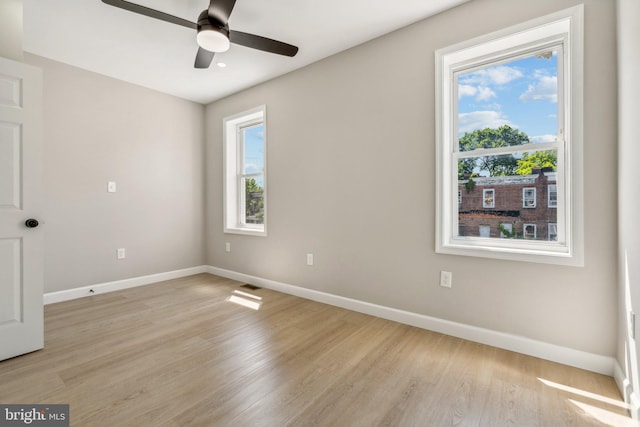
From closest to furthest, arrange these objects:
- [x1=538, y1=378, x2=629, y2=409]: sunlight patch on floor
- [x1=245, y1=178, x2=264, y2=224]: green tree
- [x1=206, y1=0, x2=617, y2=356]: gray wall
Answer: [x1=538, y1=378, x2=629, y2=409]: sunlight patch on floor, [x1=206, y1=0, x2=617, y2=356]: gray wall, [x1=245, y1=178, x2=264, y2=224]: green tree

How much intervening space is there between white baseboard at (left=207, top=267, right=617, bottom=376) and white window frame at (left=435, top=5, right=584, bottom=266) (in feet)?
1.84

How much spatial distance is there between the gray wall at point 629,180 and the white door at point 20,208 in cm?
356

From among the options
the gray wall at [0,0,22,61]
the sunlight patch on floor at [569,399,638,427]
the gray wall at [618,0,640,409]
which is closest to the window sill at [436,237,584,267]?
the gray wall at [618,0,640,409]

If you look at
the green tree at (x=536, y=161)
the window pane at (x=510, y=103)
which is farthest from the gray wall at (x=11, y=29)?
the green tree at (x=536, y=161)

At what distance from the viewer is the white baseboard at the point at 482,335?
71.8 inches

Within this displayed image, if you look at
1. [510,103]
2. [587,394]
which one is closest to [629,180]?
[510,103]

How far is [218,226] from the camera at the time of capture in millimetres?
4328

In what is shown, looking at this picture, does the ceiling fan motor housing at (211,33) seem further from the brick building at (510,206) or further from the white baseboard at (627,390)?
the white baseboard at (627,390)

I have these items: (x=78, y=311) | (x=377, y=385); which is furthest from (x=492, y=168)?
(x=78, y=311)

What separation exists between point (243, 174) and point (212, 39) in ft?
7.56

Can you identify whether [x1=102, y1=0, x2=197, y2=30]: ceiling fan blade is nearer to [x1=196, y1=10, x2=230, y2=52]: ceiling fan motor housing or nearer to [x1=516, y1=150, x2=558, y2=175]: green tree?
[x1=196, y1=10, x2=230, y2=52]: ceiling fan motor housing

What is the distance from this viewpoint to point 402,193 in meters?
2.54

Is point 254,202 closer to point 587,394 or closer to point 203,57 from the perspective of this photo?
point 203,57

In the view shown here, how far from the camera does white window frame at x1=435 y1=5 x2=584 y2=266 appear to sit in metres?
1.83
